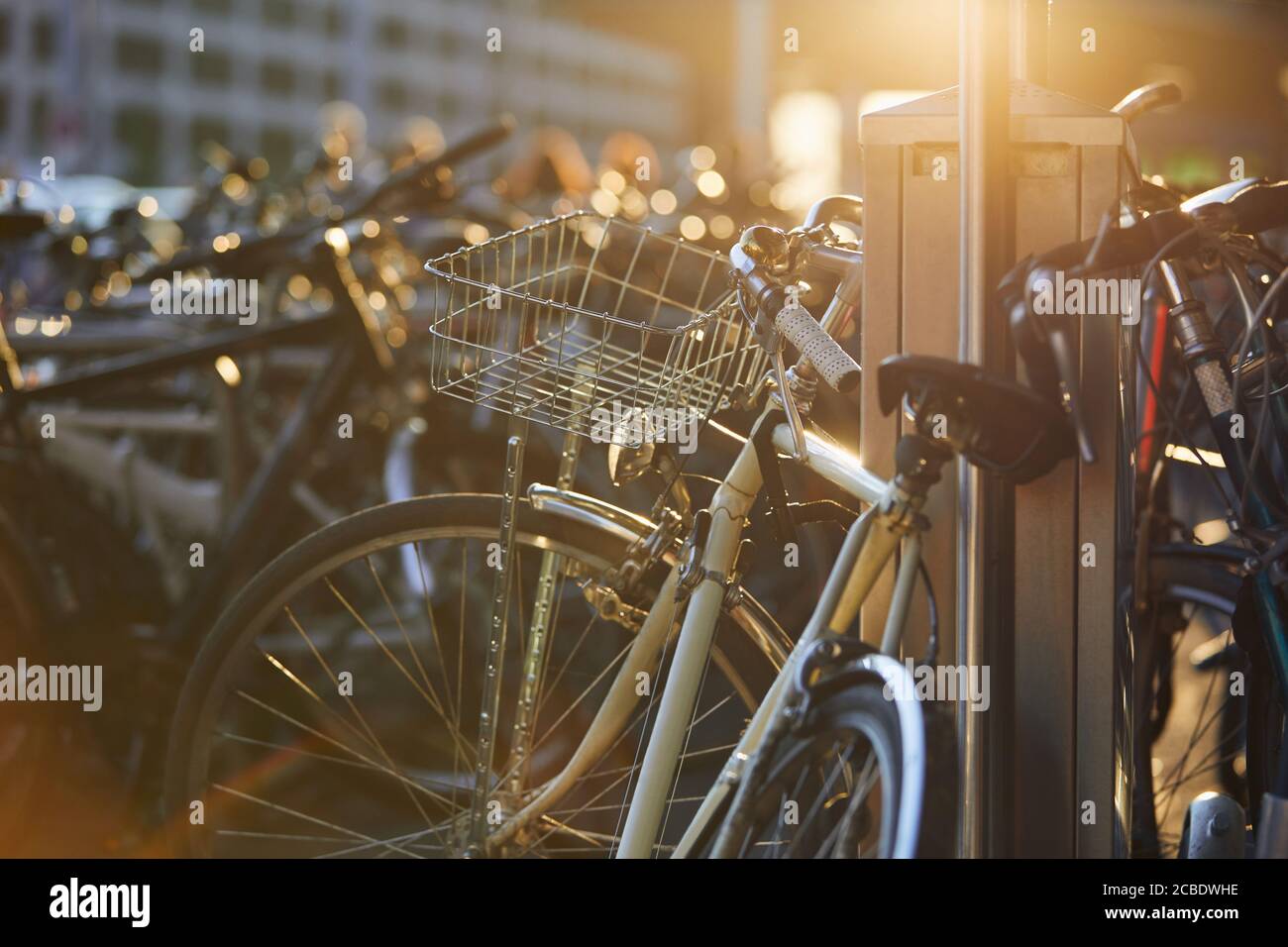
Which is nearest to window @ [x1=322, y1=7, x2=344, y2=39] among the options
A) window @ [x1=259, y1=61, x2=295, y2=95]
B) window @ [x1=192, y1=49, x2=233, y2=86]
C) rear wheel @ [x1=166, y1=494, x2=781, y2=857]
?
window @ [x1=259, y1=61, x2=295, y2=95]

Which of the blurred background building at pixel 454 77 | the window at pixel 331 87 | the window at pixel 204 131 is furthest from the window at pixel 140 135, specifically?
the window at pixel 331 87

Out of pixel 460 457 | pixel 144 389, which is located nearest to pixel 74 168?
pixel 144 389

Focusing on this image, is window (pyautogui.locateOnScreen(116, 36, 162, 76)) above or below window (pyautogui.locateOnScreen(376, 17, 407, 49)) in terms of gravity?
below

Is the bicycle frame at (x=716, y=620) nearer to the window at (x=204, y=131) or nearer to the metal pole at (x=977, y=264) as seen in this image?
the metal pole at (x=977, y=264)

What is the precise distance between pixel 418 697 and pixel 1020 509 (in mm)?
2545

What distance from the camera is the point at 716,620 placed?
6.91 ft

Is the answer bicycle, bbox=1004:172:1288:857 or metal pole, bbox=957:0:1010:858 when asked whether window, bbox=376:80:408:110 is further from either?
metal pole, bbox=957:0:1010:858

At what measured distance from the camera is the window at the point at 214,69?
2469 inches

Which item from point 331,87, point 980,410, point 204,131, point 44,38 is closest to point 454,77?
point 331,87

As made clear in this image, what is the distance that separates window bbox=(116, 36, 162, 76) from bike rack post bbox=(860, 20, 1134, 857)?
63.1 metres

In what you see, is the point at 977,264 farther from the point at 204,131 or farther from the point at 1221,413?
the point at 204,131

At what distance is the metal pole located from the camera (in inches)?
76.3

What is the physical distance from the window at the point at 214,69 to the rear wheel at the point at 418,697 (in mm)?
64306
